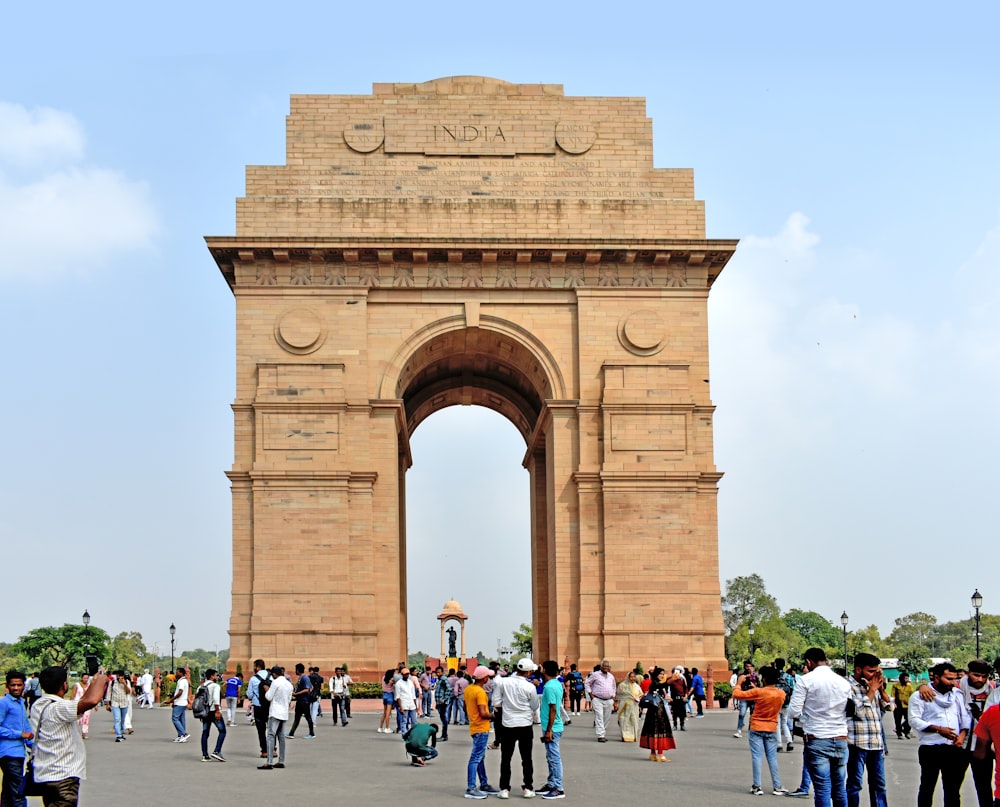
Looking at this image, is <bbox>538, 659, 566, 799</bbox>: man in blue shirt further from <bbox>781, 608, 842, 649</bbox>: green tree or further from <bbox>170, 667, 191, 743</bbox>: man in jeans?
<bbox>781, 608, 842, 649</bbox>: green tree

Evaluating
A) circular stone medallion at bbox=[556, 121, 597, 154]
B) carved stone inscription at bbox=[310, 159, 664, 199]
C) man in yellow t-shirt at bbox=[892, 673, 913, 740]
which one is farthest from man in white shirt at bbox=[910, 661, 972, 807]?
circular stone medallion at bbox=[556, 121, 597, 154]

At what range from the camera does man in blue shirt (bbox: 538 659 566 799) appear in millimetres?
16828

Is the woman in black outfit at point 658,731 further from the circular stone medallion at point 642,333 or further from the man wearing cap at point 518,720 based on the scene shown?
the circular stone medallion at point 642,333

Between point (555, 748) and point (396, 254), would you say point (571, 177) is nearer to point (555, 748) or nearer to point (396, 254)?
point (396, 254)

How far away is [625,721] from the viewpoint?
25391mm

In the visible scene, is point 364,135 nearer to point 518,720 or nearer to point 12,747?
point 518,720

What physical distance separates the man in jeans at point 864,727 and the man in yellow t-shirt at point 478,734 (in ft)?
16.3

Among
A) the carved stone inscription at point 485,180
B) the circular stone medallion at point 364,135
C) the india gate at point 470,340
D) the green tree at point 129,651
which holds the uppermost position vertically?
the circular stone medallion at point 364,135

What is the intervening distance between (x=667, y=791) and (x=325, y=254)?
82.5ft

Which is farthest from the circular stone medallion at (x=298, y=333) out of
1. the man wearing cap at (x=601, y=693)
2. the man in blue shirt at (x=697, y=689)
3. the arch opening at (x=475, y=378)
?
the man wearing cap at (x=601, y=693)

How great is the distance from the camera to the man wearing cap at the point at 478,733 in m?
Result: 17.2

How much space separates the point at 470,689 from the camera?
18.1 metres

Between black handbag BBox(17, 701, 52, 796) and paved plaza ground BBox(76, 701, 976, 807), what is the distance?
4.62 m

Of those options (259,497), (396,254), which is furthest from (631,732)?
(396,254)
